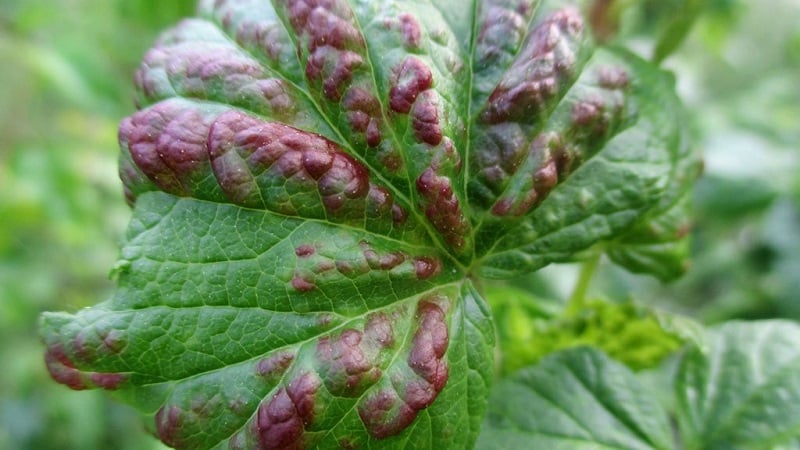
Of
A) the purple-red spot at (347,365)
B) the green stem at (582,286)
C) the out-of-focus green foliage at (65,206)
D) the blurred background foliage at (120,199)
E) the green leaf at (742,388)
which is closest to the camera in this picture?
the purple-red spot at (347,365)

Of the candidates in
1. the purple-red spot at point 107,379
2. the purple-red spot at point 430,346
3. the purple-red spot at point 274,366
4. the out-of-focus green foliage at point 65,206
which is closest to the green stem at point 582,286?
the purple-red spot at point 430,346

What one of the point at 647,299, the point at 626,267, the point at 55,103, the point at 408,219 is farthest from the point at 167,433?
the point at 55,103

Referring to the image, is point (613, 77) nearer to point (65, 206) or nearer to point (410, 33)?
point (410, 33)

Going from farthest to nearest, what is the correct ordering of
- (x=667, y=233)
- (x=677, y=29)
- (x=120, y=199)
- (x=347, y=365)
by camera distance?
1. (x=120, y=199)
2. (x=677, y=29)
3. (x=667, y=233)
4. (x=347, y=365)

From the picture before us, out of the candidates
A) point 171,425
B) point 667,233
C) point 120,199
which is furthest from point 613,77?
point 120,199

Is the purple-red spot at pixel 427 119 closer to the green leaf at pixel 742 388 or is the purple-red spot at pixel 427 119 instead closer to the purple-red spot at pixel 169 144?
the purple-red spot at pixel 169 144

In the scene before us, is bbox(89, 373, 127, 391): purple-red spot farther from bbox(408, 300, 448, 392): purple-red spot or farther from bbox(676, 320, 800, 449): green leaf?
bbox(676, 320, 800, 449): green leaf

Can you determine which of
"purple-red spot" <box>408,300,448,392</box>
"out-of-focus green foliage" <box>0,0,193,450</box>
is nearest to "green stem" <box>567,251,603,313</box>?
"purple-red spot" <box>408,300,448,392</box>
